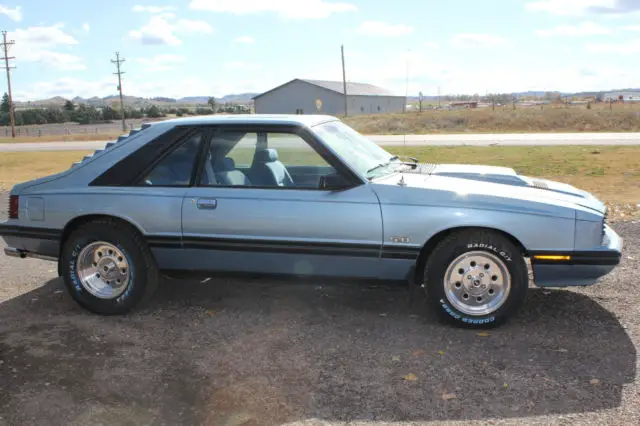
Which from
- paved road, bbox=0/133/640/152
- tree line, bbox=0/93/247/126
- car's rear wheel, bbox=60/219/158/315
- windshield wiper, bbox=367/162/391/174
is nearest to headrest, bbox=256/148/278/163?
windshield wiper, bbox=367/162/391/174

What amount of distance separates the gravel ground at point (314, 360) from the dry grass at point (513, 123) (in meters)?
37.9

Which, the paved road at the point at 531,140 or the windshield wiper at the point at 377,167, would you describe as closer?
the windshield wiper at the point at 377,167

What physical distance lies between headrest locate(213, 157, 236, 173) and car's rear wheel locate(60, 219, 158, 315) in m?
0.85

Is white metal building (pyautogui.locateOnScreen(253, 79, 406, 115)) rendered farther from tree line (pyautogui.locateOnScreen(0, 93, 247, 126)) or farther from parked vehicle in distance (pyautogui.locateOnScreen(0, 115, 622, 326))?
parked vehicle in distance (pyautogui.locateOnScreen(0, 115, 622, 326))

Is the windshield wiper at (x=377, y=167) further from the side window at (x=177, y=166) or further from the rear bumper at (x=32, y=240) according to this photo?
the rear bumper at (x=32, y=240)

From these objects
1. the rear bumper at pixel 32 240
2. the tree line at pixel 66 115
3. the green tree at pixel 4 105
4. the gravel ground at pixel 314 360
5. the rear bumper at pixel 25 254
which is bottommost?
the gravel ground at pixel 314 360

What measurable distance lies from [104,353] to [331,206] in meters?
1.91

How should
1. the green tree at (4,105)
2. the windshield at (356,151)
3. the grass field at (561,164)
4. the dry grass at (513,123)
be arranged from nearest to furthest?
the windshield at (356,151) < the grass field at (561,164) < the dry grass at (513,123) < the green tree at (4,105)

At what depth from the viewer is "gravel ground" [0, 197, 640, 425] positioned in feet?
10.9

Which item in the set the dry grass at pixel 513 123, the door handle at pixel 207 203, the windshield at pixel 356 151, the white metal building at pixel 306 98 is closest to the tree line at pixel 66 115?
the white metal building at pixel 306 98

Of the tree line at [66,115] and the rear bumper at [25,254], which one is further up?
the tree line at [66,115]

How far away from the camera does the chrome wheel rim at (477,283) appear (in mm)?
4293

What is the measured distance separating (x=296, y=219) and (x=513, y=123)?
42429 mm

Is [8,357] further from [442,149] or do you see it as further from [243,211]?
[442,149]
